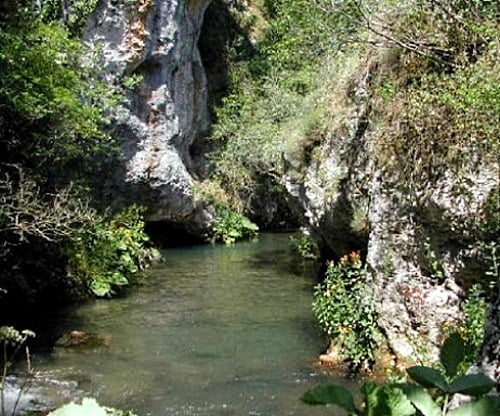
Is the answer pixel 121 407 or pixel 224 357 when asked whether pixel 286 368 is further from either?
pixel 121 407

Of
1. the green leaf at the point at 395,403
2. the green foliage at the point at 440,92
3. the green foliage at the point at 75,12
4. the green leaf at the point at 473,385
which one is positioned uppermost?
the green foliage at the point at 75,12

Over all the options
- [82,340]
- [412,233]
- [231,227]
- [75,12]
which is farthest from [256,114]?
[412,233]

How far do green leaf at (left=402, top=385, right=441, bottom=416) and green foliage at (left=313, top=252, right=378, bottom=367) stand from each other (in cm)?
650

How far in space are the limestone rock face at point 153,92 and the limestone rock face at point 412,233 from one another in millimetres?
9519

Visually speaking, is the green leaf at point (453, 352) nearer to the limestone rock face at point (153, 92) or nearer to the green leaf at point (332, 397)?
the green leaf at point (332, 397)

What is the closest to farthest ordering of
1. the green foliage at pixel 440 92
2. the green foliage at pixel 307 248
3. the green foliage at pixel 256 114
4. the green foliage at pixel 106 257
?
1. the green foliage at pixel 440 92
2. the green foliage at pixel 106 257
3. the green foliage at pixel 307 248
4. the green foliage at pixel 256 114

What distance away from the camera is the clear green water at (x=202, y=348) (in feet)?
24.1

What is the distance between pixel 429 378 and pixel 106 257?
42.4 feet

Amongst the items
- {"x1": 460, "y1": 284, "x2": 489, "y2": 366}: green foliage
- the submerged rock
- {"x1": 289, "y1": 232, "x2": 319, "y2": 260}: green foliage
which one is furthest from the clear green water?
{"x1": 289, "y1": 232, "x2": 319, "y2": 260}: green foliage

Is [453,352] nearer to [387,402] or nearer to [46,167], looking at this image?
[387,402]

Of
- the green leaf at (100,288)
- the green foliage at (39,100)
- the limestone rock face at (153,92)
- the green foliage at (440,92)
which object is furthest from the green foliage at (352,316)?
the limestone rock face at (153,92)

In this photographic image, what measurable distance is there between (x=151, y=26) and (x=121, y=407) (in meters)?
13.3

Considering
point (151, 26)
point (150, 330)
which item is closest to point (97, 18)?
point (151, 26)

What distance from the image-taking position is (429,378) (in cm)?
154
